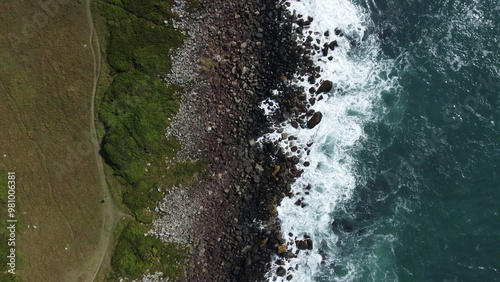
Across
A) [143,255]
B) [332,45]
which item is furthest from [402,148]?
[143,255]

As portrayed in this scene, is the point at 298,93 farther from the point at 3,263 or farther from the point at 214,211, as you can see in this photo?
the point at 3,263

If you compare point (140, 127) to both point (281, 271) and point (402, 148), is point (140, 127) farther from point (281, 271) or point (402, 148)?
point (402, 148)

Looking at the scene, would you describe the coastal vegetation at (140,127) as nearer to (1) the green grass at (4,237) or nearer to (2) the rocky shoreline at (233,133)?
(2) the rocky shoreline at (233,133)

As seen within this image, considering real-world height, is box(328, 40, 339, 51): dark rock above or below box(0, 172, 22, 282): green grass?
above

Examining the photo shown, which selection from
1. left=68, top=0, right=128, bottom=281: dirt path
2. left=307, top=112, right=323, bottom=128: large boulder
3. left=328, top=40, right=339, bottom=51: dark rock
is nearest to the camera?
left=68, top=0, right=128, bottom=281: dirt path

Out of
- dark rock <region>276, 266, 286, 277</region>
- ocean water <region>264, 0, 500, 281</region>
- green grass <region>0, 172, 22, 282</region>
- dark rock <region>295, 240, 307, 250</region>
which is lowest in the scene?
green grass <region>0, 172, 22, 282</region>

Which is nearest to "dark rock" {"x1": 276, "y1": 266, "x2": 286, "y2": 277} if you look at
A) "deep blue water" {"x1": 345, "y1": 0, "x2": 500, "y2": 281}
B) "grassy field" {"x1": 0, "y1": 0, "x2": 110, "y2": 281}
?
"deep blue water" {"x1": 345, "y1": 0, "x2": 500, "y2": 281}

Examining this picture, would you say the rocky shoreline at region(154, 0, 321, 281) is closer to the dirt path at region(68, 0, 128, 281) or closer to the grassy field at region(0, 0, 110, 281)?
the dirt path at region(68, 0, 128, 281)
